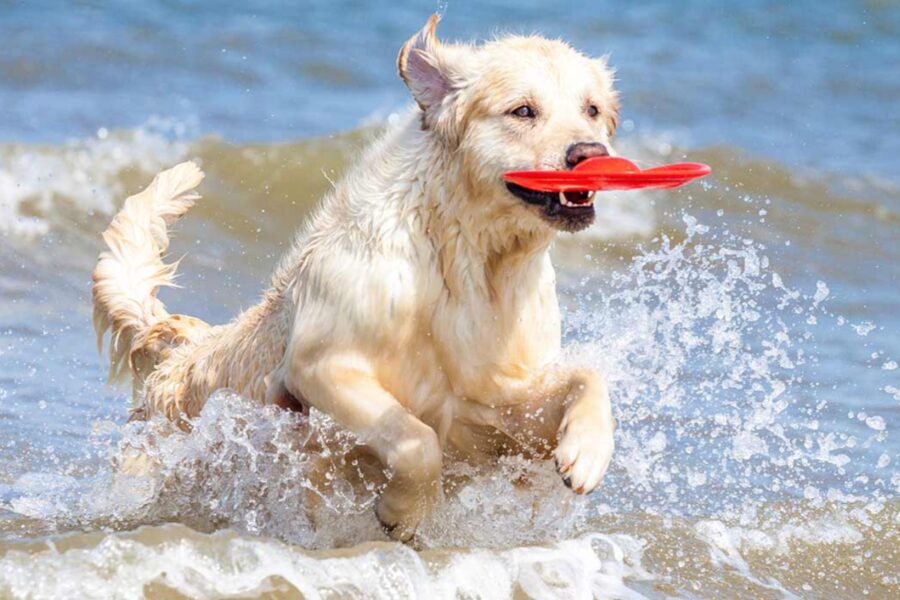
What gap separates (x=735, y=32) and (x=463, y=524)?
13.6 meters

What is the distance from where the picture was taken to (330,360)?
16.5 feet

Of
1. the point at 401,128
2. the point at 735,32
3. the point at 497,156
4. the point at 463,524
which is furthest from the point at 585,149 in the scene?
the point at 735,32

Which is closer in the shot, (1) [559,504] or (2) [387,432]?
(2) [387,432]

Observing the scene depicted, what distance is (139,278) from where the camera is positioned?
657 cm

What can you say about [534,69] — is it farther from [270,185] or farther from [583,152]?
[270,185]

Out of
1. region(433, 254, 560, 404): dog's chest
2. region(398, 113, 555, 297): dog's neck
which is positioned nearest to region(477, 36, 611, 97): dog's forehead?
region(398, 113, 555, 297): dog's neck

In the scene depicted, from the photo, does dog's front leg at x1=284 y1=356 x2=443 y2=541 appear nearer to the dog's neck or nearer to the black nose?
the dog's neck

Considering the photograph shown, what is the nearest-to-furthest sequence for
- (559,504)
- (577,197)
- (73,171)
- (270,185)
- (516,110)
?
(577,197) → (516,110) → (559,504) → (73,171) → (270,185)

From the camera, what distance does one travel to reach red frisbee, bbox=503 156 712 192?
14.9 ft

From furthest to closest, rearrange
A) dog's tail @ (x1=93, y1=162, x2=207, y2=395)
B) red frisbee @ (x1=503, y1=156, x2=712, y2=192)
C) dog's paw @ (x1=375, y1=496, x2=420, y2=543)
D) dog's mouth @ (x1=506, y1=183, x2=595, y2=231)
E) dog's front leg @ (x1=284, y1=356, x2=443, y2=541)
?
1. dog's tail @ (x1=93, y1=162, x2=207, y2=395)
2. dog's paw @ (x1=375, y1=496, x2=420, y2=543)
3. dog's front leg @ (x1=284, y1=356, x2=443, y2=541)
4. dog's mouth @ (x1=506, y1=183, x2=595, y2=231)
5. red frisbee @ (x1=503, y1=156, x2=712, y2=192)

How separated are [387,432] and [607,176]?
112cm

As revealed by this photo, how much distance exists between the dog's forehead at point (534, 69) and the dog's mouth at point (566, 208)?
38 cm

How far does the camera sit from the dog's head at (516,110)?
4812 mm

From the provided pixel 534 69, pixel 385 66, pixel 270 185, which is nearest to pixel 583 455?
pixel 534 69
